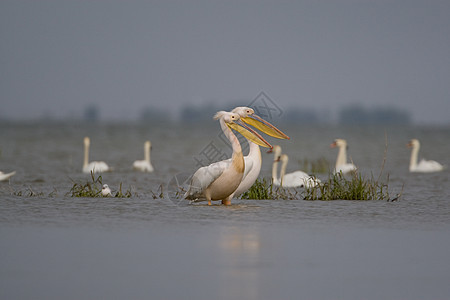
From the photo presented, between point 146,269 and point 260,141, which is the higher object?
point 260,141

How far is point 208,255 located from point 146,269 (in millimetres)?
781

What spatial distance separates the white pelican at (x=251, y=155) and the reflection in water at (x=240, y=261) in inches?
83.1

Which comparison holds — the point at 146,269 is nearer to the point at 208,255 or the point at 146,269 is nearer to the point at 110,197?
the point at 208,255

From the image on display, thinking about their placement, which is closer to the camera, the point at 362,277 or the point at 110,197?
the point at 362,277

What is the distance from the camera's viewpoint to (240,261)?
6.21 m

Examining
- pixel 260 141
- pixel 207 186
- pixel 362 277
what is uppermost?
pixel 260 141

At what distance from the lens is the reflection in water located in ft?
17.0

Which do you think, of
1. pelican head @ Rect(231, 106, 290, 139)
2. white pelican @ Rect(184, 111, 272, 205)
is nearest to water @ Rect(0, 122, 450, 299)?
white pelican @ Rect(184, 111, 272, 205)

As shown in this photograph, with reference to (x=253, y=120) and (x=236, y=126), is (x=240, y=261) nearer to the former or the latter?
(x=236, y=126)

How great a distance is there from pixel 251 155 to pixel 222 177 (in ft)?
2.72

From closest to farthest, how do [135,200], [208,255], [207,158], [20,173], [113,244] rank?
[208,255] → [113,244] → [135,200] → [207,158] → [20,173]

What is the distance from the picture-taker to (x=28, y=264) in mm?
6031

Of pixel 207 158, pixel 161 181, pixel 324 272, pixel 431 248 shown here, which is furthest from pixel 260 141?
pixel 161 181

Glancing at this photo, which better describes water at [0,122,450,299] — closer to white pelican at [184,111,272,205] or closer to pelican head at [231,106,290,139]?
white pelican at [184,111,272,205]
